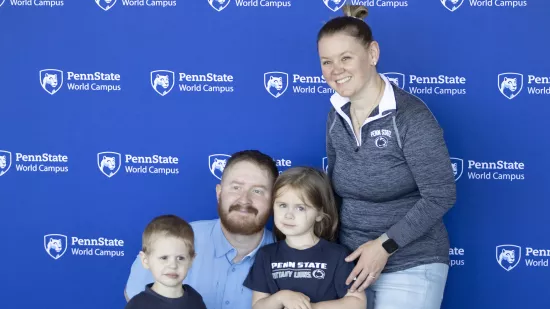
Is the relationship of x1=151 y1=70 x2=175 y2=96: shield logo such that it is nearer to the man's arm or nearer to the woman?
the man's arm

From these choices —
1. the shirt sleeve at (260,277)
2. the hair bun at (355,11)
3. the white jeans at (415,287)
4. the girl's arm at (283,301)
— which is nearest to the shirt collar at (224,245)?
the shirt sleeve at (260,277)

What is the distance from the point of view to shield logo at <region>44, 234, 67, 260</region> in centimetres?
315

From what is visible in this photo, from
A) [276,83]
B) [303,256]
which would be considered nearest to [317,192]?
[303,256]

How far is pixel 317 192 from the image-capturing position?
2242 millimetres

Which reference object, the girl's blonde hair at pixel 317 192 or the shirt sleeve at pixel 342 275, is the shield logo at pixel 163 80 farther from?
the shirt sleeve at pixel 342 275

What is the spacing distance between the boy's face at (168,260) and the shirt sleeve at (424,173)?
2.08 ft

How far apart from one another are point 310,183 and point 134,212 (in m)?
1.17

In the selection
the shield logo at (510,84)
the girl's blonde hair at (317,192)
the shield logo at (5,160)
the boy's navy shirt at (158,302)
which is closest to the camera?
the boy's navy shirt at (158,302)

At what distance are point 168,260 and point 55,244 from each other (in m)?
1.35

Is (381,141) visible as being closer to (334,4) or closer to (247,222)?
(247,222)

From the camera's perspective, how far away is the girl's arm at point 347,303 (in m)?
2.13

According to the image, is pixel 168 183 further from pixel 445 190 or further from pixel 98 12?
pixel 445 190

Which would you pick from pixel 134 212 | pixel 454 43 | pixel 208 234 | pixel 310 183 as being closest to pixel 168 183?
pixel 134 212

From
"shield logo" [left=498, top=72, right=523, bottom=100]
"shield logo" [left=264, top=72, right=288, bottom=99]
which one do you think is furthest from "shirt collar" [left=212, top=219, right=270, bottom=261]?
"shield logo" [left=498, top=72, right=523, bottom=100]
